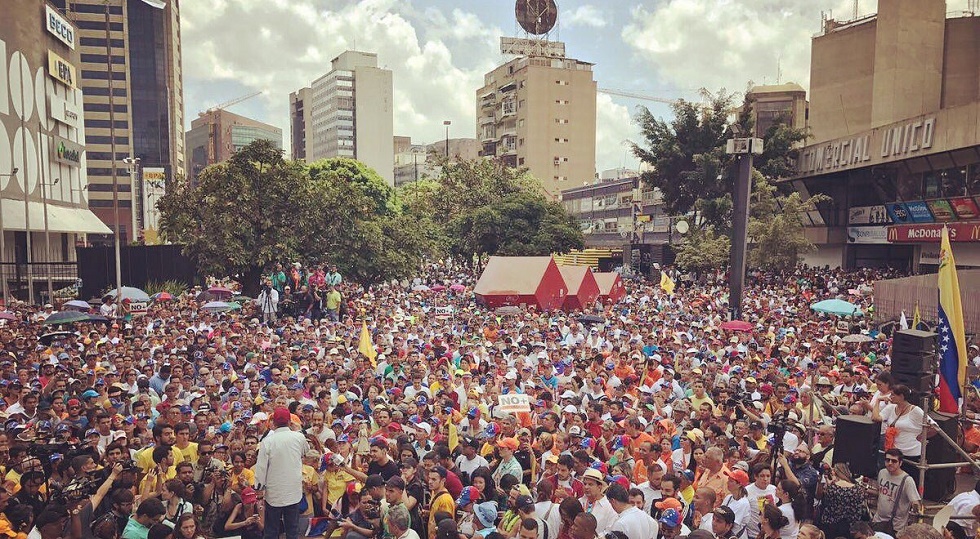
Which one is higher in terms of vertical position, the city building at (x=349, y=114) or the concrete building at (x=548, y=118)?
the city building at (x=349, y=114)

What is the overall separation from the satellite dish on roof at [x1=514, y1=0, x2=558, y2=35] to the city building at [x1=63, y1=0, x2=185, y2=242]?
1650 inches

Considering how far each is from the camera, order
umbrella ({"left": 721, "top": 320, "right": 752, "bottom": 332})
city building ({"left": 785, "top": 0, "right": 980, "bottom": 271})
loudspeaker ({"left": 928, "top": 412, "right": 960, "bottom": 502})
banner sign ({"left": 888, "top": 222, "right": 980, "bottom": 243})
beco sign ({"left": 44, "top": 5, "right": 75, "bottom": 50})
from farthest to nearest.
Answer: beco sign ({"left": 44, "top": 5, "right": 75, "bottom": 50}) → city building ({"left": 785, "top": 0, "right": 980, "bottom": 271}) → banner sign ({"left": 888, "top": 222, "right": 980, "bottom": 243}) → umbrella ({"left": 721, "top": 320, "right": 752, "bottom": 332}) → loudspeaker ({"left": 928, "top": 412, "right": 960, "bottom": 502})

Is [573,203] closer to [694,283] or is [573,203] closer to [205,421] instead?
[694,283]

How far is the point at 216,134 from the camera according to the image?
547 feet

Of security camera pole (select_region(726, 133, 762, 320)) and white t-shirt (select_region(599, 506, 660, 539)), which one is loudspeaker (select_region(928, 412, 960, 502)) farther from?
security camera pole (select_region(726, 133, 762, 320))

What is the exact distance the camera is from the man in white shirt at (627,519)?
557 cm

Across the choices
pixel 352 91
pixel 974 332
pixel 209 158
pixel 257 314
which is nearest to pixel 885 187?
pixel 974 332

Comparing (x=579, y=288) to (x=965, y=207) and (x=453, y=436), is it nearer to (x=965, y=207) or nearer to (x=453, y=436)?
(x=965, y=207)

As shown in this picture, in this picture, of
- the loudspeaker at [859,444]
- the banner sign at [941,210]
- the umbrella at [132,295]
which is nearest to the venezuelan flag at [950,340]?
the loudspeaker at [859,444]

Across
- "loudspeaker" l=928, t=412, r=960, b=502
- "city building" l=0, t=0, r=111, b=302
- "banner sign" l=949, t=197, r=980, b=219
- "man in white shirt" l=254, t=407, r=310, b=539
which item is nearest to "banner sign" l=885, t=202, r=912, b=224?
"banner sign" l=949, t=197, r=980, b=219

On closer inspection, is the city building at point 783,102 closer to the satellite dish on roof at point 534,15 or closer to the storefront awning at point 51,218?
the satellite dish on roof at point 534,15

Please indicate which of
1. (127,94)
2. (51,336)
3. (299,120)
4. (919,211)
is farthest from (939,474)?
(299,120)

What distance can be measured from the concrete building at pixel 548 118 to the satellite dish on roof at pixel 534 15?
7.96 meters

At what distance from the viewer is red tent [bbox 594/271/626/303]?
91.6ft
